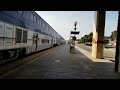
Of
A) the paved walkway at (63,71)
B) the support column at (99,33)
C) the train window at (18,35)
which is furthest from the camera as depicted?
the support column at (99,33)

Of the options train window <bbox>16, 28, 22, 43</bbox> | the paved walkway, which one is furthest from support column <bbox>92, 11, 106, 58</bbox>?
train window <bbox>16, 28, 22, 43</bbox>

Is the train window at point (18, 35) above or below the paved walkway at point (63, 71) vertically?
above

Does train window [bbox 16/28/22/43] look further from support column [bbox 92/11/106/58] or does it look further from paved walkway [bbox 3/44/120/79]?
support column [bbox 92/11/106/58]

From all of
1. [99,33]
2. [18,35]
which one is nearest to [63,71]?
[18,35]

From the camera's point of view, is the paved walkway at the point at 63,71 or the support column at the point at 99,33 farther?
the support column at the point at 99,33

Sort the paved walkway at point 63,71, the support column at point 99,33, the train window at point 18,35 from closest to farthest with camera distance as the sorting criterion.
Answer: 1. the paved walkway at point 63,71
2. the train window at point 18,35
3. the support column at point 99,33

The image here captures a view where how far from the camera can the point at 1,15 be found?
14453 mm

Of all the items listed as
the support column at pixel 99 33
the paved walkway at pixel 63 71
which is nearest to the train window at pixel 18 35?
the paved walkway at pixel 63 71

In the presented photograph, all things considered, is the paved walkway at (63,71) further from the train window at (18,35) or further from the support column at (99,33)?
the support column at (99,33)

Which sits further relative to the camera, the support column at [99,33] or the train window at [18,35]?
the support column at [99,33]

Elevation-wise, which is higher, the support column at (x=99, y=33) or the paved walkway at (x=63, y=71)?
the support column at (x=99, y=33)
